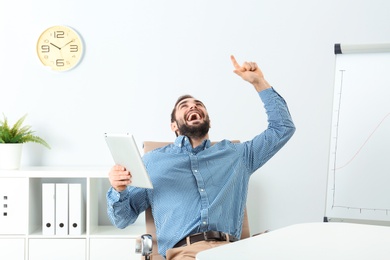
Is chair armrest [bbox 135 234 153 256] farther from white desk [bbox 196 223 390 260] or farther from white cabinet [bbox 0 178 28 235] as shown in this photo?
white cabinet [bbox 0 178 28 235]

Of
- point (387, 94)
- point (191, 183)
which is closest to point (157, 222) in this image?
point (191, 183)

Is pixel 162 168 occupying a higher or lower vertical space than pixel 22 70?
lower

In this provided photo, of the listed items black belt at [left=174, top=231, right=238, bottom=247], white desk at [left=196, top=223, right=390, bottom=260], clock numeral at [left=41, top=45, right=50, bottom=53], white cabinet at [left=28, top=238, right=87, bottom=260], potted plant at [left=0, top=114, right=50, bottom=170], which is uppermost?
clock numeral at [left=41, top=45, right=50, bottom=53]

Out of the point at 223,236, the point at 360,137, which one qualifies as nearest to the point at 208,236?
the point at 223,236

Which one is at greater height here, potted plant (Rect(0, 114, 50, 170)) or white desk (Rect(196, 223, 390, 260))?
potted plant (Rect(0, 114, 50, 170))

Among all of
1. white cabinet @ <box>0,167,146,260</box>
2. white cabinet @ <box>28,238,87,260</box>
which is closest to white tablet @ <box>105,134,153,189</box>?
white cabinet @ <box>0,167,146,260</box>

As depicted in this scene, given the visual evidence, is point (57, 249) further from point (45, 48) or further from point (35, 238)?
point (45, 48)

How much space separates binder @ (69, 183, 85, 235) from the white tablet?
3.74ft

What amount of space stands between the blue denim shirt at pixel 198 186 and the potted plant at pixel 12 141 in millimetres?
1110

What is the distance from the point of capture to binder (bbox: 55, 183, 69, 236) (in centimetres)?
357

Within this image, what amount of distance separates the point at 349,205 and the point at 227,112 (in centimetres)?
94

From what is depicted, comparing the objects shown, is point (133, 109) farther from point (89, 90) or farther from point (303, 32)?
point (303, 32)

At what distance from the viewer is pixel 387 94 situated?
3166 mm

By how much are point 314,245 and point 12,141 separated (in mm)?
2236
